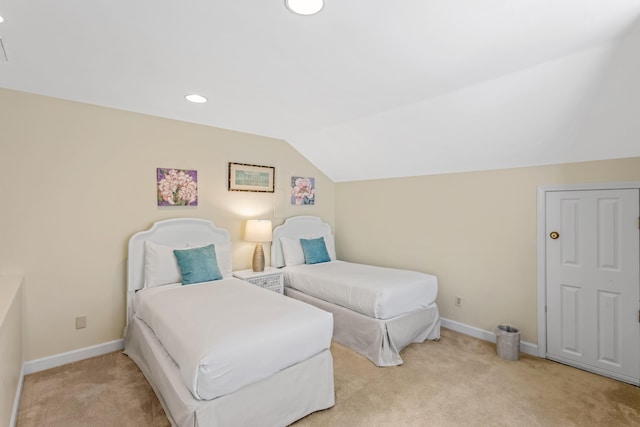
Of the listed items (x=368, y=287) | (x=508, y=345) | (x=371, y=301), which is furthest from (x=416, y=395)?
(x=508, y=345)

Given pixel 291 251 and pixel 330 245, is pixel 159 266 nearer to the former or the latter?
pixel 291 251

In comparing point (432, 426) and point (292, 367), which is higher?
point (292, 367)

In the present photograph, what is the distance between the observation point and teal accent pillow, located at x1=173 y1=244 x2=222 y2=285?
3.04m

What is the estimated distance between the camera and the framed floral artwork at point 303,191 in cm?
446

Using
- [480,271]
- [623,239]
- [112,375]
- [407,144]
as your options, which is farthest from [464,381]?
[112,375]

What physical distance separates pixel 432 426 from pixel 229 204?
292cm

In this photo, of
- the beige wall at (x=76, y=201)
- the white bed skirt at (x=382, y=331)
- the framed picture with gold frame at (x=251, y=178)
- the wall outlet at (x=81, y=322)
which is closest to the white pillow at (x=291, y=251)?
the framed picture with gold frame at (x=251, y=178)

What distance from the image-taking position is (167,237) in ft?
10.7

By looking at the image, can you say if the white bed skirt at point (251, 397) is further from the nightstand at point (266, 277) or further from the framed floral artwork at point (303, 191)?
the framed floral artwork at point (303, 191)

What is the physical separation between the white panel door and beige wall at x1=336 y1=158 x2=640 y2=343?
150 millimetres

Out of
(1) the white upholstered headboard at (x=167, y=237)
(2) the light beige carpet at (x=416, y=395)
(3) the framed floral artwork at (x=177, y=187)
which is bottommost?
(2) the light beige carpet at (x=416, y=395)

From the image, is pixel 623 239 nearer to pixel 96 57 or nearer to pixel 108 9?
pixel 108 9

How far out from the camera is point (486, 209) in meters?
3.31

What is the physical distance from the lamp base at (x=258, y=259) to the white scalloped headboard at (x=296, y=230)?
1.14 ft
